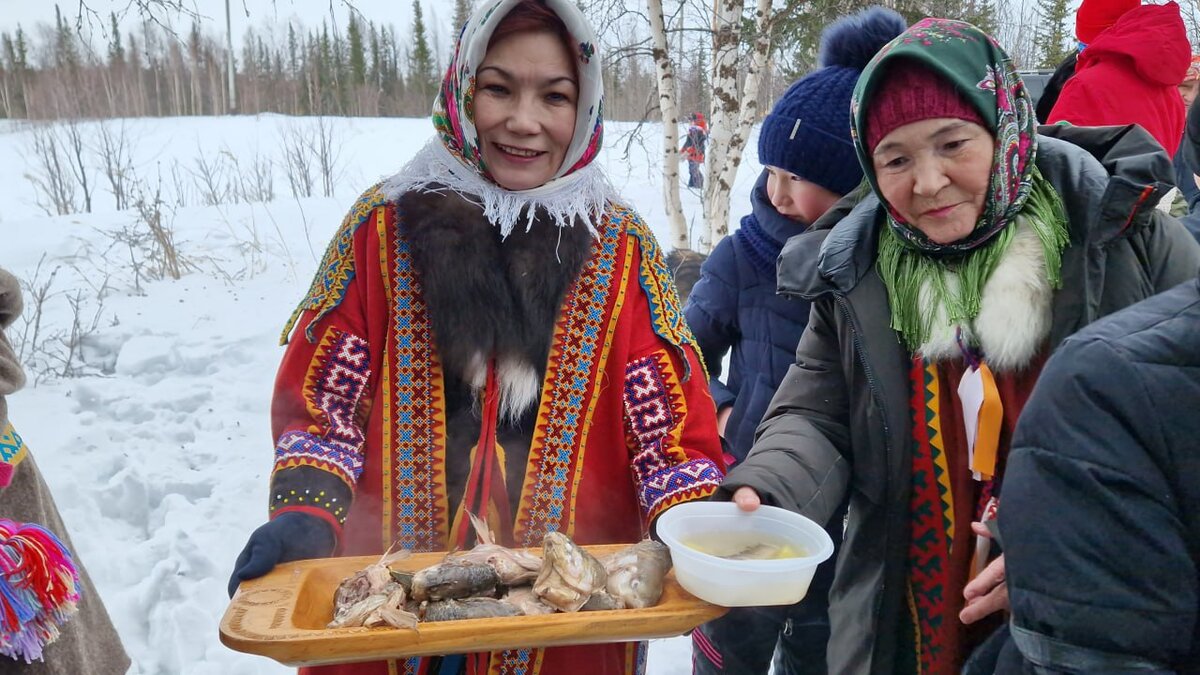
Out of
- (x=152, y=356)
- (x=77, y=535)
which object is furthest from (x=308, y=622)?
(x=152, y=356)

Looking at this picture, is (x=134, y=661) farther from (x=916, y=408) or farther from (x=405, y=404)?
(x=916, y=408)

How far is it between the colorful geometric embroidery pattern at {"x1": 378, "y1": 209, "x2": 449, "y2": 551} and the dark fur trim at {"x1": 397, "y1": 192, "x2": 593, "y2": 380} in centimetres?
4

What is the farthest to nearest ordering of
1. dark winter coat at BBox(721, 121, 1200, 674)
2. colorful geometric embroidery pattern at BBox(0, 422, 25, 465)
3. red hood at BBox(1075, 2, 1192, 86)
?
red hood at BBox(1075, 2, 1192, 86), colorful geometric embroidery pattern at BBox(0, 422, 25, 465), dark winter coat at BBox(721, 121, 1200, 674)

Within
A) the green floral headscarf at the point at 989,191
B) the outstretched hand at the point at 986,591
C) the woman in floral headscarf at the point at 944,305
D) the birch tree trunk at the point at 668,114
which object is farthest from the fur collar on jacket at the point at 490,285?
the birch tree trunk at the point at 668,114

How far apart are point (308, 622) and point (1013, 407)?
4.97 feet

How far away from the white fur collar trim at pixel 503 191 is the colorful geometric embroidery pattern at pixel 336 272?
8 centimetres

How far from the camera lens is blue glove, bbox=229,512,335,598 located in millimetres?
1604

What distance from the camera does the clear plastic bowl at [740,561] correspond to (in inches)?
59.5

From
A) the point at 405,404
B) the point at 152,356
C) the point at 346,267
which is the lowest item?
the point at 152,356

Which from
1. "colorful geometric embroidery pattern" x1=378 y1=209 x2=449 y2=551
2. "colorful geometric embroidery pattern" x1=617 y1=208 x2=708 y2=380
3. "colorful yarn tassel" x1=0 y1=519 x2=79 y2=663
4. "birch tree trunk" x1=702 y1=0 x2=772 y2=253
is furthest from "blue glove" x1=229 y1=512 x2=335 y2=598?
"birch tree trunk" x1=702 y1=0 x2=772 y2=253

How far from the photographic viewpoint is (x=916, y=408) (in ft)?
5.84

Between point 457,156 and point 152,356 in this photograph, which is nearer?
point 457,156

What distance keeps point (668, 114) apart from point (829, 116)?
14.0 feet

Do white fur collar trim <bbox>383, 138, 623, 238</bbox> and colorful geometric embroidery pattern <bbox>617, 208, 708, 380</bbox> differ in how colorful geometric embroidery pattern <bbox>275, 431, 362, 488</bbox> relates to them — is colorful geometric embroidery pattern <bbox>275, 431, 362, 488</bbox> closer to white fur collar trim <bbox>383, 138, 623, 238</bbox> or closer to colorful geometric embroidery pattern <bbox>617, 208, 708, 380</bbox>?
white fur collar trim <bbox>383, 138, 623, 238</bbox>
